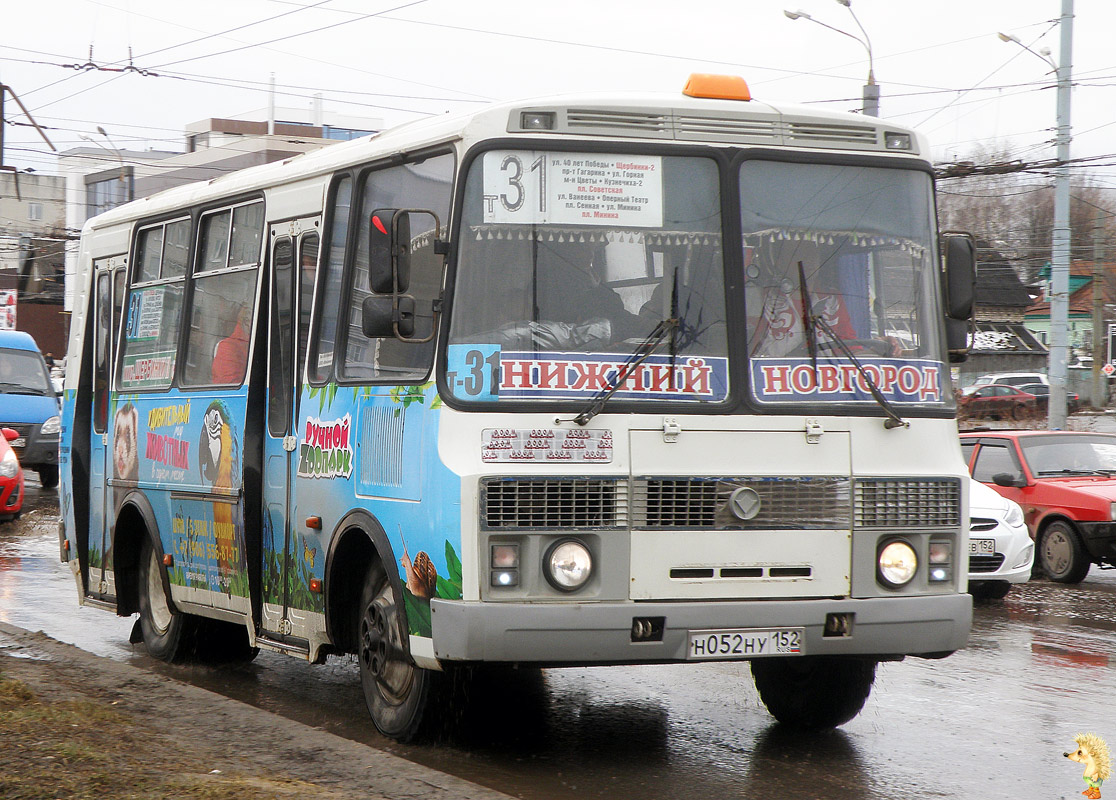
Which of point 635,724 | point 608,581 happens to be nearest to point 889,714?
point 635,724

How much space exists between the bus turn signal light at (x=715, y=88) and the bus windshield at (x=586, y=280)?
1.51ft

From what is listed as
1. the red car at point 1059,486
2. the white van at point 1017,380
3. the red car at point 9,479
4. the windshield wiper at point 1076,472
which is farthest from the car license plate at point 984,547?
the white van at point 1017,380

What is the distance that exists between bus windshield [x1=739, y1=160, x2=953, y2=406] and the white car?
694 centimetres

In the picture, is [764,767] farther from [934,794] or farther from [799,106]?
[799,106]

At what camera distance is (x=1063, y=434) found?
16.6m

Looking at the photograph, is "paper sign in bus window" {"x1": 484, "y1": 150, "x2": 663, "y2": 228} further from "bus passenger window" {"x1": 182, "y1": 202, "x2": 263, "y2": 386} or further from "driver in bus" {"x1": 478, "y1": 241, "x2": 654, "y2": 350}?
"bus passenger window" {"x1": 182, "y1": 202, "x2": 263, "y2": 386}

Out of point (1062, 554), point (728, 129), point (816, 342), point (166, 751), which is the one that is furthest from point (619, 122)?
point (1062, 554)

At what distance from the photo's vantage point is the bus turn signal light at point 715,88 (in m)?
6.81

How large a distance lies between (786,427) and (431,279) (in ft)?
5.43

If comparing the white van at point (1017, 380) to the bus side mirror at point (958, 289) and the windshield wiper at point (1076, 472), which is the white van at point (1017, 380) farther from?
the bus side mirror at point (958, 289)

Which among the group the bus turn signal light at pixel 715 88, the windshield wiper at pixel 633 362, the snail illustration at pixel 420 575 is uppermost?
the bus turn signal light at pixel 715 88

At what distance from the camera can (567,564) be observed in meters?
6.15

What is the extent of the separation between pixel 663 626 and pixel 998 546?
8.21 metres

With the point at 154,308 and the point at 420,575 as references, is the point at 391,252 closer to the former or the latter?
the point at 420,575
